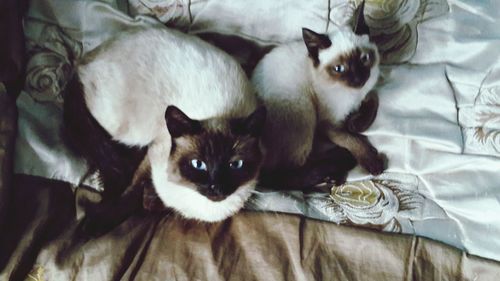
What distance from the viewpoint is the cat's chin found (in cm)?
124

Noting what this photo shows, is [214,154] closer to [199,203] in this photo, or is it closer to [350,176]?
[199,203]

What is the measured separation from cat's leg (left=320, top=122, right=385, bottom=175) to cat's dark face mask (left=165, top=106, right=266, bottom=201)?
32 cm

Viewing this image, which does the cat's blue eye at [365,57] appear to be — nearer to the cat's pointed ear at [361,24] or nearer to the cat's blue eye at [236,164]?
the cat's pointed ear at [361,24]

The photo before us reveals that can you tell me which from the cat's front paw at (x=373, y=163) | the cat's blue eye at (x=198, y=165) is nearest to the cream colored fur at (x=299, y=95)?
the cat's front paw at (x=373, y=163)

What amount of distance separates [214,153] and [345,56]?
476 millimetres

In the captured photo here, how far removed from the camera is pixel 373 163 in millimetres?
1379

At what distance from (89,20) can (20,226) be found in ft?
2.08

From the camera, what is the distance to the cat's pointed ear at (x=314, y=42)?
1.38 m

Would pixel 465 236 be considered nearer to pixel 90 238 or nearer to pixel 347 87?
pixel 347 87

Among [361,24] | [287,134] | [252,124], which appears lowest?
[287,134]

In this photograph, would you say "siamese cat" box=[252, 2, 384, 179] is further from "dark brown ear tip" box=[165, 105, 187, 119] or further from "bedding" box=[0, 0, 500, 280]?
"dark brown ear tip" box=[165, 105, 187, 119]

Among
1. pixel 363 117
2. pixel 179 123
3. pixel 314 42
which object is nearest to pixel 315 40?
pixel 314 42

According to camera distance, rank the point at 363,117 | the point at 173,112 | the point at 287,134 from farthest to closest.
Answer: the point at 363,117 → the point at 287,134 → the point at 173,112

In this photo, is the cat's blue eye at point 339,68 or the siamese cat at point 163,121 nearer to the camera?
the siamese cat at point 163,121
